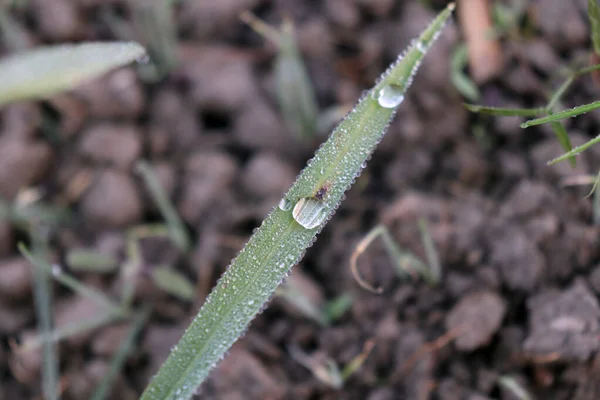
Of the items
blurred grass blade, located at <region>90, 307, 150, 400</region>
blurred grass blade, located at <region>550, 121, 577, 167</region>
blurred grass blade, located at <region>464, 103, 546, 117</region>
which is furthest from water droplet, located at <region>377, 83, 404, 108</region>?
blurred grass blade, located at <region>90, 307, 150, 400</region>

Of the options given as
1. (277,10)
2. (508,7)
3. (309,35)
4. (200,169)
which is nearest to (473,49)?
(508,7)

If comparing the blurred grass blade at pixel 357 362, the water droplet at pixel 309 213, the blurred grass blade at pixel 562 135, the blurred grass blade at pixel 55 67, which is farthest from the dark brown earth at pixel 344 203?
the blurred grass blade at pixel 55 67

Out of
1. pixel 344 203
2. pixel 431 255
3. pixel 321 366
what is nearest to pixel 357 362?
pixel 321 366

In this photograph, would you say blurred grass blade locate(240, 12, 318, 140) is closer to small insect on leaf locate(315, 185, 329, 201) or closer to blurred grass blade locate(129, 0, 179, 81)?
blurred grass blade locate(129, 0, 179, 81)

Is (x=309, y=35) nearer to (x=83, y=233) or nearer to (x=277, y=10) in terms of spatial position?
(x=277, y=10)

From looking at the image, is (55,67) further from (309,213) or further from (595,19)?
(595,19)

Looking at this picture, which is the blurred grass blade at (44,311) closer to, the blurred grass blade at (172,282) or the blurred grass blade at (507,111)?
the blurred grass blade at (172,282)
